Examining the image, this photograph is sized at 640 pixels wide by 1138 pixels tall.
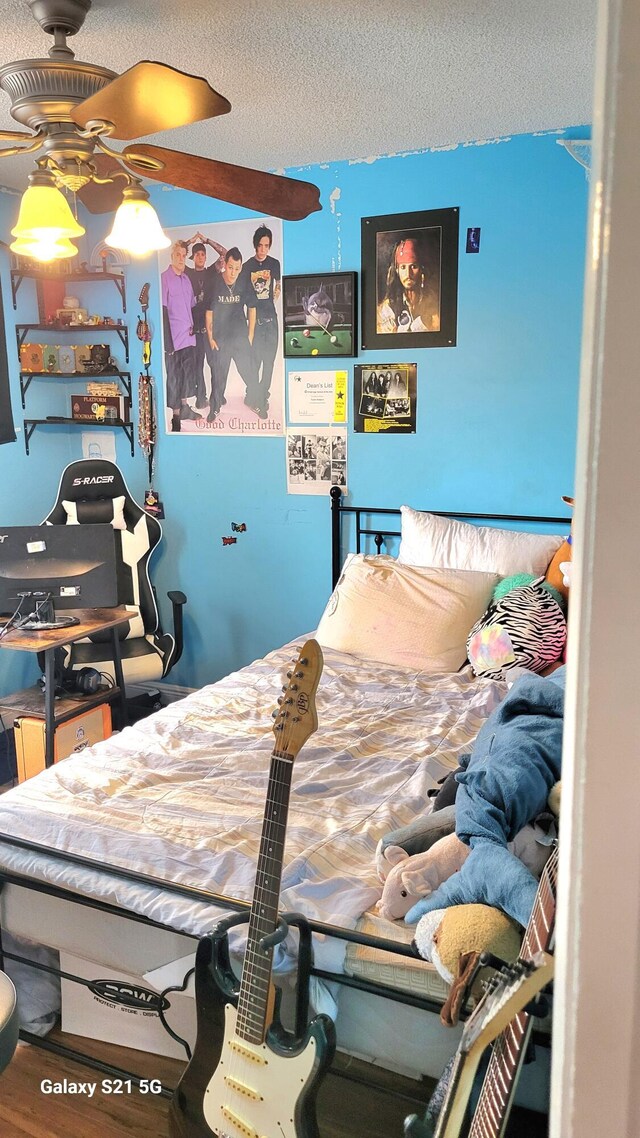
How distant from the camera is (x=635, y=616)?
55cm

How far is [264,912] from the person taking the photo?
131 centimetres

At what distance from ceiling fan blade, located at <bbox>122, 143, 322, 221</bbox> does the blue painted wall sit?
1.48 m

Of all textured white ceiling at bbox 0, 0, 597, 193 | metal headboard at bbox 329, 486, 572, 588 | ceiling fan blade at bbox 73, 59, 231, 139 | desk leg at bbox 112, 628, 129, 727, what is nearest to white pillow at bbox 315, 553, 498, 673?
metal headboard at bbox 329, 486, 572, 588

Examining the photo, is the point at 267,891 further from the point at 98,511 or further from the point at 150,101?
the point at 98,511

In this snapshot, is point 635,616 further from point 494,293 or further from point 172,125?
point 494,293

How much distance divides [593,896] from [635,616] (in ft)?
0.65

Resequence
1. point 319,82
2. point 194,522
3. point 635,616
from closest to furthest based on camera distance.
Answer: point 635,616
point 319,82
point 194,522

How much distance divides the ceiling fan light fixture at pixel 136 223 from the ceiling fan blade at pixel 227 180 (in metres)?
0.05

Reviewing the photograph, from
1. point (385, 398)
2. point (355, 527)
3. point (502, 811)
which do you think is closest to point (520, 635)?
point (355, 527)

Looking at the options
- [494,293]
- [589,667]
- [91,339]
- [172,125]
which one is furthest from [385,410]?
[589,667]

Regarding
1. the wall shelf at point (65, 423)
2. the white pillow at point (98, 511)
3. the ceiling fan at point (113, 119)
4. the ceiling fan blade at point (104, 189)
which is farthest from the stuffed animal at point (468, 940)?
the wall shelf at point (65, 423)

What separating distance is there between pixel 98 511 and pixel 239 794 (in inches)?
84.9

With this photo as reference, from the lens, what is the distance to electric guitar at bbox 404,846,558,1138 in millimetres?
808

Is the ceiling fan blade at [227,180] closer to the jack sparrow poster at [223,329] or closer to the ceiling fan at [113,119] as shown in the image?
the ceiling fan at [113,119]
